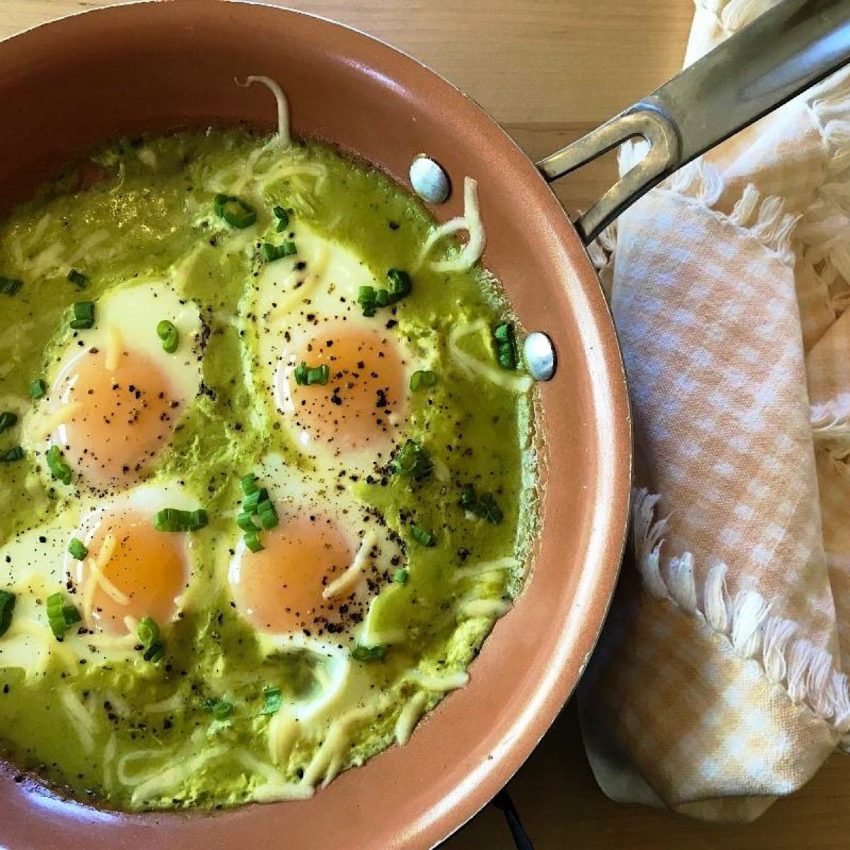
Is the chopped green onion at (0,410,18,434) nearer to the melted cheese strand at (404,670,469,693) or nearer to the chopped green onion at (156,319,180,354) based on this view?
the chopped green onion at (156,319,180,354)

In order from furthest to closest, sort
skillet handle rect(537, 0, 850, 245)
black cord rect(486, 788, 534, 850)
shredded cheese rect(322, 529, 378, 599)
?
shredded cheese rect(322, 529, 378, 599) < black cord rect(486, 788, 534, 850) < skillet handle rect(537, 0, 850, 245)

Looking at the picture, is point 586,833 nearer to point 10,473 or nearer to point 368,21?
point 10,473

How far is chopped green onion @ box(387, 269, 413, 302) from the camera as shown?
4.93 ft

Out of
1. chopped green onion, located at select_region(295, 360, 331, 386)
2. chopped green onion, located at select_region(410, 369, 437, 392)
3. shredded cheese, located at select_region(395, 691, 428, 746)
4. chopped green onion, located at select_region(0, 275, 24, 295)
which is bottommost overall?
shredded cheese, located at select_region(395, 691, 428, 746)

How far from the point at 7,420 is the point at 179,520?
1.15ft

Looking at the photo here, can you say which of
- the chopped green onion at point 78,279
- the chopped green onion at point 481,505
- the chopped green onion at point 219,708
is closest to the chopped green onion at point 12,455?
the chopped green onion at point 78,279

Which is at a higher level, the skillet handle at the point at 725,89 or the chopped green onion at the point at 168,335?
the skillet handle at the point at 725,89

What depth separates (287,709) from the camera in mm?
1442

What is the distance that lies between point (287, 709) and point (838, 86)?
1402 millimetres

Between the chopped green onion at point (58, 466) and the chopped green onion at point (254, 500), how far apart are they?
31 centimetres

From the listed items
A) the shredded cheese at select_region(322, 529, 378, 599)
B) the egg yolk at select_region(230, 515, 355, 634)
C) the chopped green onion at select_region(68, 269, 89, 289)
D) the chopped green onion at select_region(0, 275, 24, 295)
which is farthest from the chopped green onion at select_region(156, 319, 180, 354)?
the shredded cheese at select_region(322, 529, 378, 599)

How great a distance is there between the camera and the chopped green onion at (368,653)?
4.70 feet

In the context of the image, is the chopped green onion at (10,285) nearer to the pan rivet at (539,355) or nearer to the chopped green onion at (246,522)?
the chopped green onion at (246,522)

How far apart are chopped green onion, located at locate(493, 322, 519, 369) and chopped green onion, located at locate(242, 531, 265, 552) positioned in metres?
0.52
